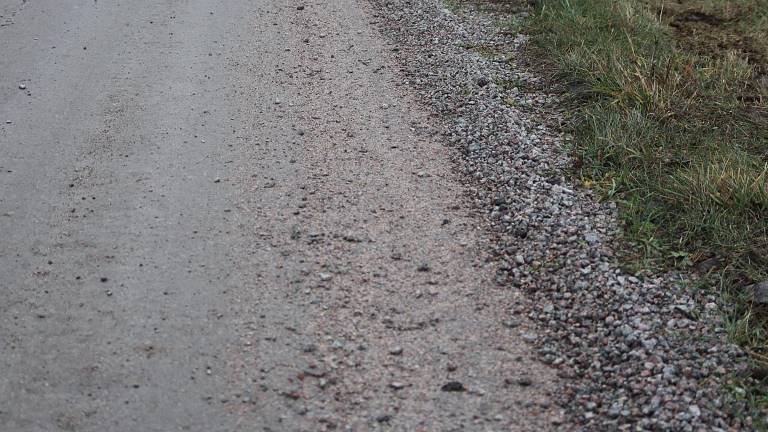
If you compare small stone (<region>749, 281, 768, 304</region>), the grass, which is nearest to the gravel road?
the grass

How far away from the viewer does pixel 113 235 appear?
4473 millimetres

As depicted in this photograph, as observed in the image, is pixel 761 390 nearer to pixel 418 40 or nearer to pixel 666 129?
pixel 666 129

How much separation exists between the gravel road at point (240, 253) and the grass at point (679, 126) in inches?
34.4

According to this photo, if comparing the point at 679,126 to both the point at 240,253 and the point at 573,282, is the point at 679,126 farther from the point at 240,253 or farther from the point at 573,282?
the point at 240,253

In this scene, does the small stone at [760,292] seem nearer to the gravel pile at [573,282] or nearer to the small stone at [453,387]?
the gravel pile at [573,282]

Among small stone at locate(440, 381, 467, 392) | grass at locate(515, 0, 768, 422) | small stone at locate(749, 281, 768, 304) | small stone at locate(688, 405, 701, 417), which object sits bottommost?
small stone at locate(440, 381, 467, 392)

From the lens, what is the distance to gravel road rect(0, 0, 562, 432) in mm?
3438

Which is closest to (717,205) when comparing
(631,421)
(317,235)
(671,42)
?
(631,421)

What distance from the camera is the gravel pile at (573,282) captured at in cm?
340

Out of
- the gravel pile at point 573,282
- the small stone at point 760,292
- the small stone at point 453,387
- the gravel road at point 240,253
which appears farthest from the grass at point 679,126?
the small stone at point 453,387

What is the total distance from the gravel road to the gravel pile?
141 mm

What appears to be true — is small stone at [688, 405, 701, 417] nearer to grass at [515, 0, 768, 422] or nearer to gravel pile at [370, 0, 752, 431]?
gravel pile at [370, 0, 752, 431]

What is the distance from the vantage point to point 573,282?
4.09m

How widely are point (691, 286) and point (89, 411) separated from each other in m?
2.76
